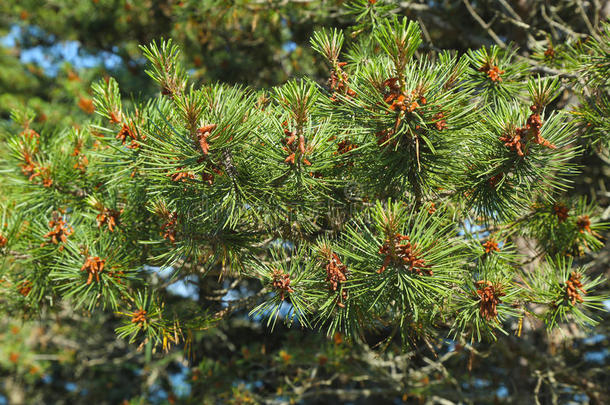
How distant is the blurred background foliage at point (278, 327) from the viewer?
244 cm

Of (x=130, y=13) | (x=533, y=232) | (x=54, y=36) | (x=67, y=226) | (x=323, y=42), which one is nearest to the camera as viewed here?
(x=323, y=42)

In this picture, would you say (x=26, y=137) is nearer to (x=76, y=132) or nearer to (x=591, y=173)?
(x=76, y=132)

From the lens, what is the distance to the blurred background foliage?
8.00ft

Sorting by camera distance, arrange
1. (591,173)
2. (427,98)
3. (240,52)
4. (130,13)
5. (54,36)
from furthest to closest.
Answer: (54,36), (130,13), (240,52), (591,173), (427,98)

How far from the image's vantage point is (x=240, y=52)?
11.6 ft

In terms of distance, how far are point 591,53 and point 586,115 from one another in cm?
46

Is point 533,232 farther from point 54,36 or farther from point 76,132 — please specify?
point 54,36

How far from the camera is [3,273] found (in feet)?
5.31

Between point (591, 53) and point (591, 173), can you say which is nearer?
point (591, 53)

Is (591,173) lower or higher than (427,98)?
higher

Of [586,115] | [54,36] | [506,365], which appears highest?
[54,36]

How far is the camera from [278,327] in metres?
3.73

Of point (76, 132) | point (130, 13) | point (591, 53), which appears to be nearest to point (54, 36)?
point (130, 13)

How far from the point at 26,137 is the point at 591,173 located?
339 cm
